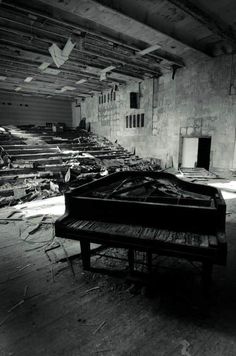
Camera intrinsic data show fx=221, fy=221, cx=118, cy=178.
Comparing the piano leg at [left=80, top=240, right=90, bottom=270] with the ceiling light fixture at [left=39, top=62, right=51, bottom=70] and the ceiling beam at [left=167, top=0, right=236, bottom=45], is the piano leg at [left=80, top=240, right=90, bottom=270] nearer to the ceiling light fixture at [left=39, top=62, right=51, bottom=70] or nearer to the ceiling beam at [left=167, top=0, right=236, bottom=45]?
the ceiling beam at [left=167, top=0, right=236, bottom=45]

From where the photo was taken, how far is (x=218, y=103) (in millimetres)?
9938

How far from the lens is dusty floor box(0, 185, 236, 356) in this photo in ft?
6.81

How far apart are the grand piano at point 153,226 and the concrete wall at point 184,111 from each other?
783 centimetres

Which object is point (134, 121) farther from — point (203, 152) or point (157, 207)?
point (157, 207)

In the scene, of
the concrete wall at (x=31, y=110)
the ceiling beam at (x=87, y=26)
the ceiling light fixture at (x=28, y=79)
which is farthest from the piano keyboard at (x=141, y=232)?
the concrete wall at (x=31, y=110)

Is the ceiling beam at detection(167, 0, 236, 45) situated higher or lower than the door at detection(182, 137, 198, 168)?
higher

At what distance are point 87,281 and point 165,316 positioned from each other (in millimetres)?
1135

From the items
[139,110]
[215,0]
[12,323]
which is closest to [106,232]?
[12,323]

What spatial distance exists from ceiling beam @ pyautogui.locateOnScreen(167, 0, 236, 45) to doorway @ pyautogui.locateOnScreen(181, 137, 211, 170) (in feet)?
15.3

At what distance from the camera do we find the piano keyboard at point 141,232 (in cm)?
234

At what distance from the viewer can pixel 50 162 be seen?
36.6 feet

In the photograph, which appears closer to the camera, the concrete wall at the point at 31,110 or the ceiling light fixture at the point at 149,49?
the ceiling light fixture at the point at 149,49

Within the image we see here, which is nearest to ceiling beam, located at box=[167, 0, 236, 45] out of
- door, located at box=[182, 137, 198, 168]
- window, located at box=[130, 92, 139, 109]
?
door, located at box=[182, 137, 198, 168]

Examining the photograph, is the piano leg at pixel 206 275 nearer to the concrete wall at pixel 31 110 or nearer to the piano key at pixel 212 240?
the piano key at pixel 212 240
